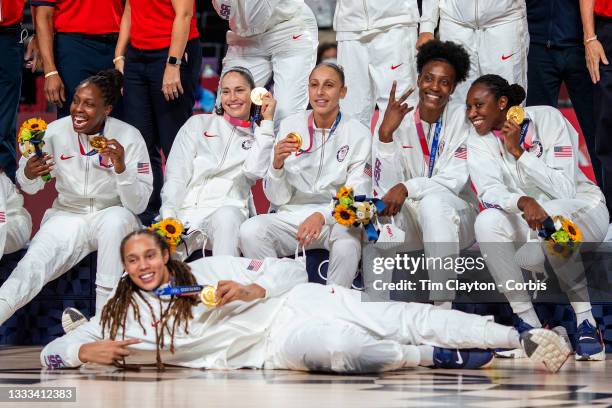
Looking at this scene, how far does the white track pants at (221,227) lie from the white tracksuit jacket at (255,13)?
1.30 m

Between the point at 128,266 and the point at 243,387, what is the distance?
1.00 m

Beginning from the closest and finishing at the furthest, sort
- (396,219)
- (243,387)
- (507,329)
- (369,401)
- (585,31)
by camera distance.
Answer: (369,401)
(243,387)
(507,329)
(396,219)
(585,31)

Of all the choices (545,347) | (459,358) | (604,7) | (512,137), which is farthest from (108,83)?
(545,347)

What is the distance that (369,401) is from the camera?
4320 mm

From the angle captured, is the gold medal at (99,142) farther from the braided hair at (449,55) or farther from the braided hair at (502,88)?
the braided hair at (502,88)

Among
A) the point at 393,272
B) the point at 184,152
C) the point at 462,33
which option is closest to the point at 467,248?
the point at 393,272

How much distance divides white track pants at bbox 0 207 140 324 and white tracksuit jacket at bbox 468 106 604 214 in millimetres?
2140

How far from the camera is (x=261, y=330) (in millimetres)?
5609

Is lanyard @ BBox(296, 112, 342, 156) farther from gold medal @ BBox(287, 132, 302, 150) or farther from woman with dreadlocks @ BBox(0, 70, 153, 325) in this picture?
woman with dreadlocks @ BBox(0, 70, 153, 325)

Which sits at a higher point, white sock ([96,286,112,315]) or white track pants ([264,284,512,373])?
white sock ([96,286,112,315])

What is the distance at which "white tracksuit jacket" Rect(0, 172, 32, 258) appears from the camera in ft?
23.2

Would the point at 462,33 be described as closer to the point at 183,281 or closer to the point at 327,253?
the point at 327,253

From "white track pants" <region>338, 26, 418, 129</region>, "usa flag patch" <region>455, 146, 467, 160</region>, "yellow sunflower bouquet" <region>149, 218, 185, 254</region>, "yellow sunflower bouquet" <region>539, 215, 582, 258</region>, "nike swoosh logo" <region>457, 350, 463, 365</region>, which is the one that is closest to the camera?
"nike swoosh logo" <region>457, 350, 463, 365</region>

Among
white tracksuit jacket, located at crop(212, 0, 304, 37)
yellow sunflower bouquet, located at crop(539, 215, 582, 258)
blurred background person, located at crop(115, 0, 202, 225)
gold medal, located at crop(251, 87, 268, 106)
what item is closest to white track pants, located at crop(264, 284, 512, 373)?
yellow sunflower bouquet, located at crop(539, 215, 582, 258)
